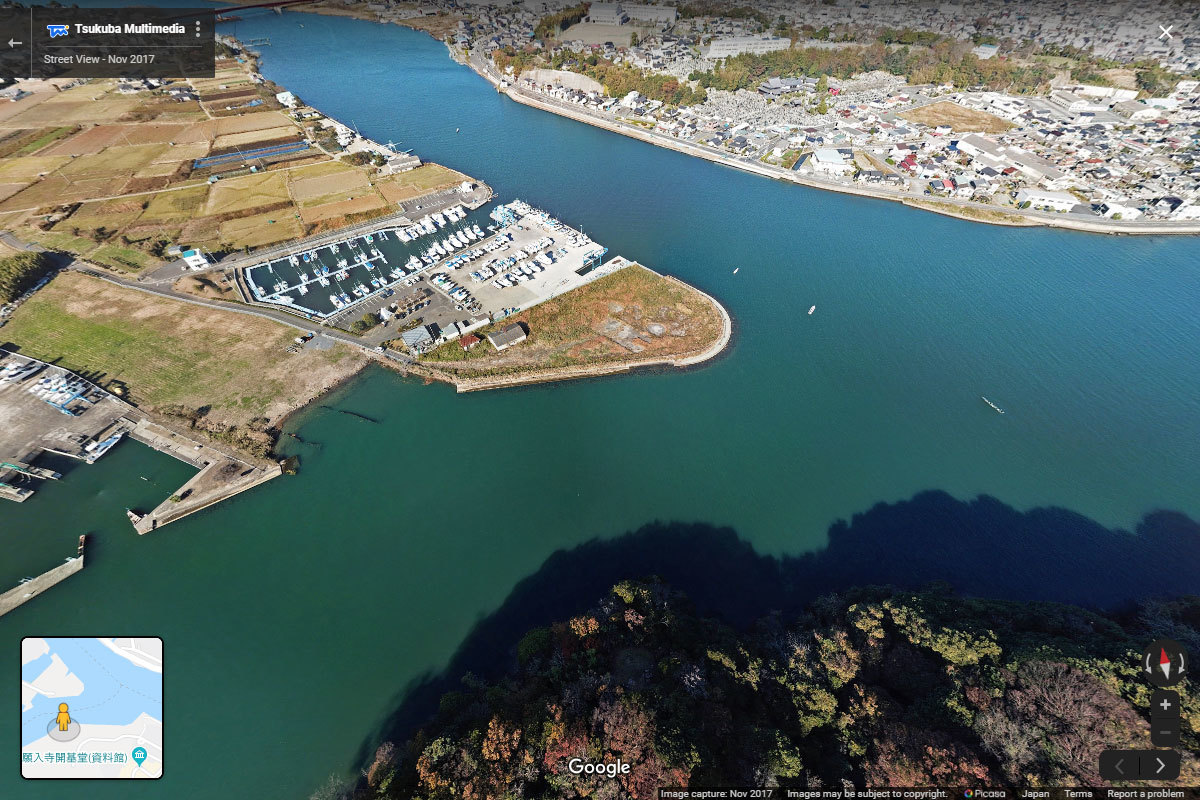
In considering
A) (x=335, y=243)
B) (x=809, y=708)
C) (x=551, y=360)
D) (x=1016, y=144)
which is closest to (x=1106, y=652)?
(x=809, y=708)

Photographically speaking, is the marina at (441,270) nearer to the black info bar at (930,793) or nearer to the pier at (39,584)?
the pier at (39,584)

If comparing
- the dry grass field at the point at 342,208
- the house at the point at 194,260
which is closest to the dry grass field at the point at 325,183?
the dry grass field at the point at 342,208

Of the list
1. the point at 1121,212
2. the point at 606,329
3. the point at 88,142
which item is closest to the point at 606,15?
the point at 88,142

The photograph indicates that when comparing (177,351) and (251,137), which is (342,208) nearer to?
(177,351)

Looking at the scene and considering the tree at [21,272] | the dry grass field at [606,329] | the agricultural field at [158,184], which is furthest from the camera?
the agricultural field at [158,184]

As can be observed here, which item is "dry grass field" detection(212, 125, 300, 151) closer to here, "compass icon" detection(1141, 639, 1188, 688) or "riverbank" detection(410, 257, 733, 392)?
"riverbank" detection(410, 257, 733, 392)

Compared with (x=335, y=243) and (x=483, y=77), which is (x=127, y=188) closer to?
(x=335, y=243)
